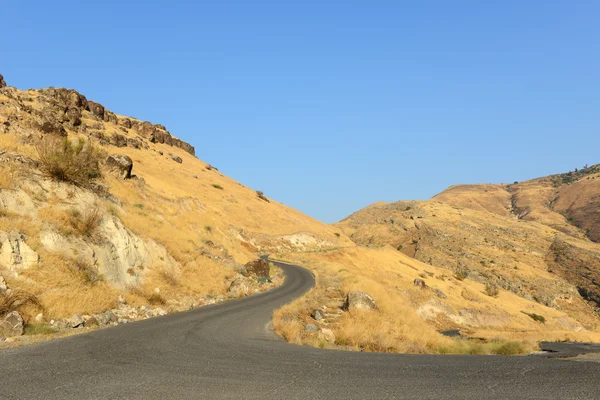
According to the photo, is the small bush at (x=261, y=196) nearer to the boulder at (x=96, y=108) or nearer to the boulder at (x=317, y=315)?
the boulder at (x=96, y=108)

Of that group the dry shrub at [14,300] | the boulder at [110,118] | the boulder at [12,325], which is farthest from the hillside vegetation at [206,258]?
the boulder at [110,118]

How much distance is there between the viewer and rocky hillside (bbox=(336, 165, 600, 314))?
211 feet

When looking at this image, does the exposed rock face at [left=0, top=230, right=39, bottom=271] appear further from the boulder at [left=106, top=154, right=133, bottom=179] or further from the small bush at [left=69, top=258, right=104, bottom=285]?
the boulder at [left=106, top=154, right=133, bottom=179]

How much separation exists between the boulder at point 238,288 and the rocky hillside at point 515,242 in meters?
53.6

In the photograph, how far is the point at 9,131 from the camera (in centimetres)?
2516

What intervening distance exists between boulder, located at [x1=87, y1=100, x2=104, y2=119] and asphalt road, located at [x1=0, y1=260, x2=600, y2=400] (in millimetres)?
80098

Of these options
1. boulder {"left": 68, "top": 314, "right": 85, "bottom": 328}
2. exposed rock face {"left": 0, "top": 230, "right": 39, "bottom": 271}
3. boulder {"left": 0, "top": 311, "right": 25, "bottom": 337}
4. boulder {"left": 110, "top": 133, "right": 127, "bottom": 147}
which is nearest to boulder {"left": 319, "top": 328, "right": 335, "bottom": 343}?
boulder {"left": 68, "top": 314, "right": 85, "bottom": 328}

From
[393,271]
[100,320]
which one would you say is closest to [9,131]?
[100,320]

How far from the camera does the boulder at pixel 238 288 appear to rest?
2329 centimetres

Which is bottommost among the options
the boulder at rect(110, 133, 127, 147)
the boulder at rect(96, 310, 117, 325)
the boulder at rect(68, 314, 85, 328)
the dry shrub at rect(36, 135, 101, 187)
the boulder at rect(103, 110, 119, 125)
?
the boulder at rect(96, 310, 117, 325)

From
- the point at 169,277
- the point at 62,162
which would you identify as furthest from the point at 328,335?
the point at 62,162

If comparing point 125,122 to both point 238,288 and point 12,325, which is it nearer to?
point 238,288

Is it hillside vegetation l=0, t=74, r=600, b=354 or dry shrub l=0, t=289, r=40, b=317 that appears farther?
hillside vegetation l=0, t=74, r=600, b=354

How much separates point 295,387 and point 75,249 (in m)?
13.7
